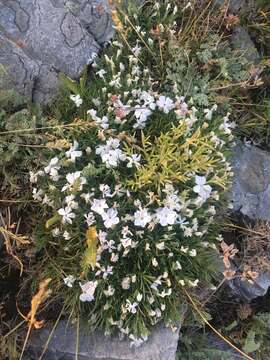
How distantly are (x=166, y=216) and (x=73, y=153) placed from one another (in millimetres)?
725

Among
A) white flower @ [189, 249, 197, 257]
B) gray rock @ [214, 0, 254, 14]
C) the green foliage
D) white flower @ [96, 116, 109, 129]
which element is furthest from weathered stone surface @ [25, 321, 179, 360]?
gray rock @ [214, 0, 254, 14]

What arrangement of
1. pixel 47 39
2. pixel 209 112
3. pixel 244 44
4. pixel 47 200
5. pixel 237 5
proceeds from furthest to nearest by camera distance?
pixel 237 5 → pixel 244 44 → pixel 47 39 → pixel 209 112 → pixel 47 200

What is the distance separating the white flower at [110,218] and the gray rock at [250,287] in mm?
1460

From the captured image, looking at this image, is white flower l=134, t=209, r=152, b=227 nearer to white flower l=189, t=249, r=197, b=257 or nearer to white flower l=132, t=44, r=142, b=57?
white flower l=189, t=249, r=197, b=257

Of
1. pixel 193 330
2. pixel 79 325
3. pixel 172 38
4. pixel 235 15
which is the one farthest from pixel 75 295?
pixel 235 15

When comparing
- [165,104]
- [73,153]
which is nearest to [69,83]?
[73,153]

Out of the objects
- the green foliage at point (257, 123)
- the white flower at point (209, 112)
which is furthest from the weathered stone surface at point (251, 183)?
the white flower at point (209, 112)

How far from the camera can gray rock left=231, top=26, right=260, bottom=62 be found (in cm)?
426

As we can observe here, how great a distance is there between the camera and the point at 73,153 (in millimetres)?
Answer: 3342

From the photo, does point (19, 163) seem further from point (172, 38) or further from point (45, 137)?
point (172, 38)

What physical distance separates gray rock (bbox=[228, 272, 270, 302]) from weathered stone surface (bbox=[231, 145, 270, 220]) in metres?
0.50

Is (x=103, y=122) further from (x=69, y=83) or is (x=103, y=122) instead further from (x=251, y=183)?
(x=251, y=183)

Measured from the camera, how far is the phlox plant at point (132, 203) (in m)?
3.31

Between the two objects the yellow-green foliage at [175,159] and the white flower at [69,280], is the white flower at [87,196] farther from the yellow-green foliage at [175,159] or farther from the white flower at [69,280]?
the white flower at [69,280]
